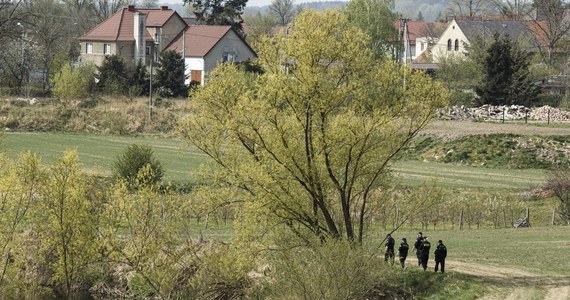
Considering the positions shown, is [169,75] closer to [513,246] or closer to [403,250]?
[513,246]

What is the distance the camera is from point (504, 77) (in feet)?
263

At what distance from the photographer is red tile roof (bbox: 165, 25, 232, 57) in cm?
9738

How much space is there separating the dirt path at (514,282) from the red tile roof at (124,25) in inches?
2769

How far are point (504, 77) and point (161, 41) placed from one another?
35882mm

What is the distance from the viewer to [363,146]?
30.8 meters

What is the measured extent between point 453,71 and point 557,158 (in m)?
30.9

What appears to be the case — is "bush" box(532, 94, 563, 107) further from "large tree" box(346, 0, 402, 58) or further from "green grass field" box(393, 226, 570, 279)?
"green grass field" box(393, 226, 570, 279)

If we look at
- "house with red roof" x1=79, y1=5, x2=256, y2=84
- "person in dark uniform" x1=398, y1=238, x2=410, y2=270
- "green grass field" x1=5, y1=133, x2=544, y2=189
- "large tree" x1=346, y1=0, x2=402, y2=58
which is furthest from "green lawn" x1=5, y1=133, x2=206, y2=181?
"large tree" x1=346, y1=0, x2=402, y2=58

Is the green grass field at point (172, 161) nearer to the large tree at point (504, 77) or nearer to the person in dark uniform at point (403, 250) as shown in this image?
the person in dark uniform at point (403, 250)

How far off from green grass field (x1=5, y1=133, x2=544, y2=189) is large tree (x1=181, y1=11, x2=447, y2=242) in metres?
17.5

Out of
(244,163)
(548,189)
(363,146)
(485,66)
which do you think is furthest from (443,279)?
(485,66)

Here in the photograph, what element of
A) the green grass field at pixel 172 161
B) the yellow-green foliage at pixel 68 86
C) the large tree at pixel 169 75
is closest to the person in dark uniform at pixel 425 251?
the green grass field at pixel 172 161

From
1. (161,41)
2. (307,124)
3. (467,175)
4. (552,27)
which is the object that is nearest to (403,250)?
(307,124)

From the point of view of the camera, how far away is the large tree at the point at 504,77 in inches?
3115
